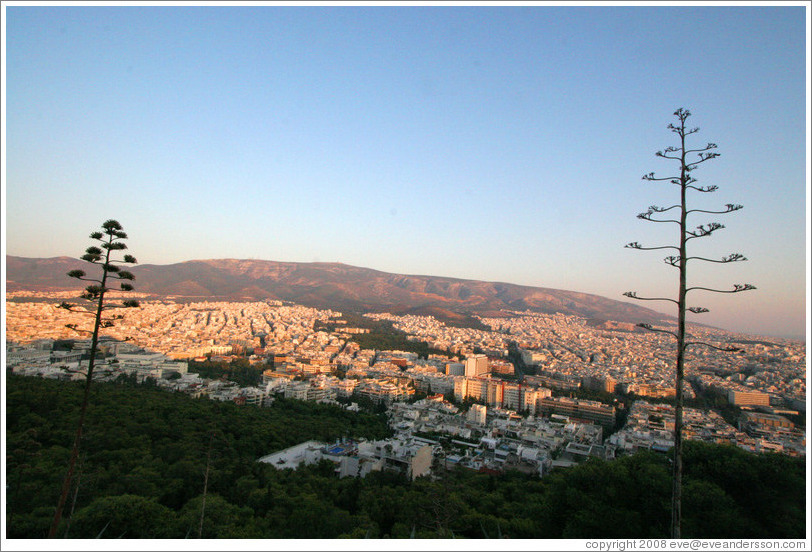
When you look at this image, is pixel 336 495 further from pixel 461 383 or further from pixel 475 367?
pixel 475 367

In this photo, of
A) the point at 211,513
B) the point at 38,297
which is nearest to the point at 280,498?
the point at 211,513

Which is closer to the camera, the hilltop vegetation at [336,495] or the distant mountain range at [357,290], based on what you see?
the hilltop vegetation at [336,495]

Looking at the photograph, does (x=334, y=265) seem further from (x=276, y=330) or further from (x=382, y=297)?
(x=276, y=330)

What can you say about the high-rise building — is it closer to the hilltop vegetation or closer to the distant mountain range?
the hilltop vegetation

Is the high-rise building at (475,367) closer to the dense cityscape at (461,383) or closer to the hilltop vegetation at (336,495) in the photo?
the dense cityscape at (461,383)

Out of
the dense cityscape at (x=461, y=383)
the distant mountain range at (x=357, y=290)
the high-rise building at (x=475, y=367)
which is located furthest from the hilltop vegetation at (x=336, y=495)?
the distant mountain range at (x=357, y=290)

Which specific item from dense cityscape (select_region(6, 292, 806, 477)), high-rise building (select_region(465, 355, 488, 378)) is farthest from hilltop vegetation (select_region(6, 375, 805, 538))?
high-rise building (select_region(465, 355, 488, 378))

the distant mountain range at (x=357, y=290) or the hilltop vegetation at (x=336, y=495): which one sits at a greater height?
the distant mountain range at (x=357, y=290)

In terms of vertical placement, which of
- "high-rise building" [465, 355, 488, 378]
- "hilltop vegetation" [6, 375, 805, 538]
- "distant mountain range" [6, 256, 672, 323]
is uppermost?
"distant mountain range" [6, 256, 672, 323]
